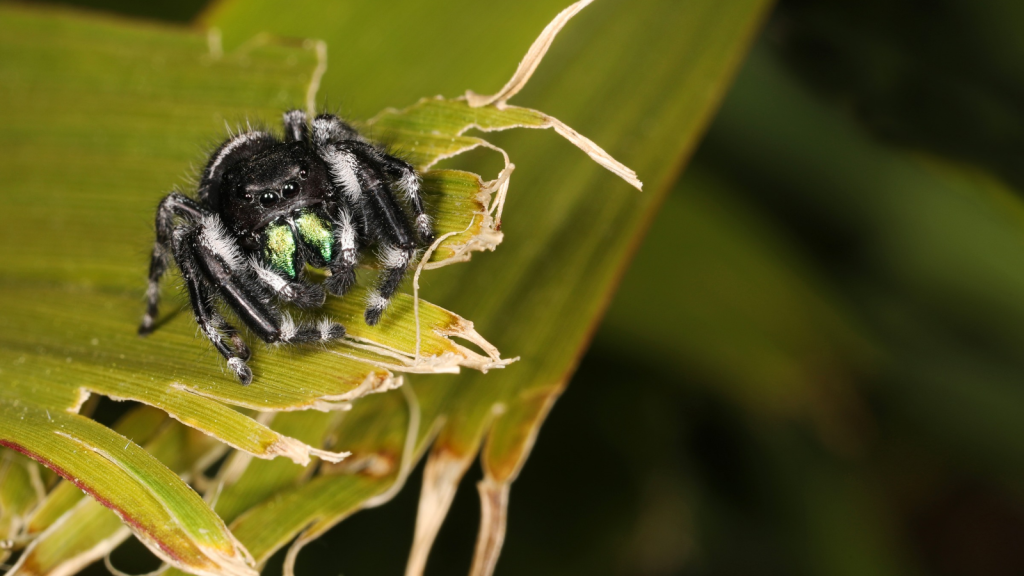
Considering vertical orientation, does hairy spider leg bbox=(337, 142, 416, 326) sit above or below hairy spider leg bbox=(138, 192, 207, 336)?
above

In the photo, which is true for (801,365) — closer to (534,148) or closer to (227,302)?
(534,148)

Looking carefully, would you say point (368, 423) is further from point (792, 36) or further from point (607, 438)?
point (792, 36)

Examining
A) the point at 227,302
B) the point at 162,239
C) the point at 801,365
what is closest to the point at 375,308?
the point at 227,302

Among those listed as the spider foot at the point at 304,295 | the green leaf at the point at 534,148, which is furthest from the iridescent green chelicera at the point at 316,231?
the green leaf at the point at 534,148

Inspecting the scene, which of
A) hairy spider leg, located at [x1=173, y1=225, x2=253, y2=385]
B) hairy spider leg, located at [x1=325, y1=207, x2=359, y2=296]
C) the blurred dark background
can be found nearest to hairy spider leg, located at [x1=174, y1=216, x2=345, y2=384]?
hairy spider leg, located at [x1=173, y1=225, x2=253, y2=385]

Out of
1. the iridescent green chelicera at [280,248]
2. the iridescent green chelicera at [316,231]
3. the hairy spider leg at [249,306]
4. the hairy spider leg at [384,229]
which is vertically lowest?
the hairy spider leg at [249,306]

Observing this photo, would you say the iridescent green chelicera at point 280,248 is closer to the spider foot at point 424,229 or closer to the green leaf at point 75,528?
the spider foot at point 424,229

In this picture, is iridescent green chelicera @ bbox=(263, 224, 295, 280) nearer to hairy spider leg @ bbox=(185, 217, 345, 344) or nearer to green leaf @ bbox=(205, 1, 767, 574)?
hairy spider leg @ bbox=(185, 217, 345, 344)
